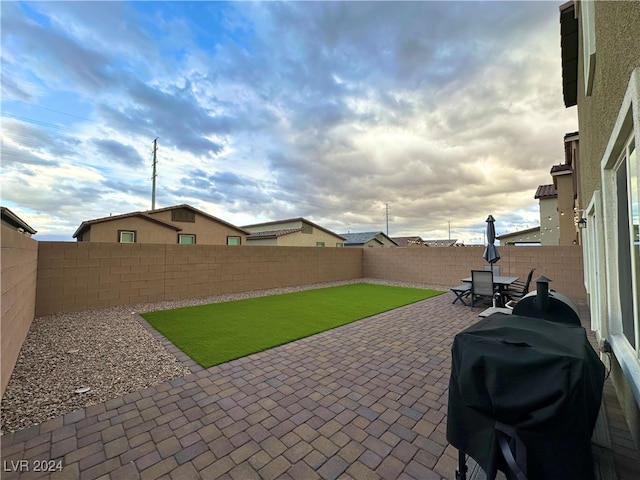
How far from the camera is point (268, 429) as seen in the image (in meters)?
2.33

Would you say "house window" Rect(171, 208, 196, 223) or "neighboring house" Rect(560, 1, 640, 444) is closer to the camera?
"neighboring house" Rect(560, 1, 640, 444)

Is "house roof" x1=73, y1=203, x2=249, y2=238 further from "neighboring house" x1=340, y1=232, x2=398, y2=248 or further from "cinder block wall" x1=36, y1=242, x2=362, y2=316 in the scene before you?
"neighboring house" x1=340, y1=232, x2=398, y2=248

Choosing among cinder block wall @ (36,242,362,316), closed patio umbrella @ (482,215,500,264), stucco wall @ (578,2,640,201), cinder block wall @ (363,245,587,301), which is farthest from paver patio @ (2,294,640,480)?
cinder block wall @ (363,245,587,301)

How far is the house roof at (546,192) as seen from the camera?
16359mm

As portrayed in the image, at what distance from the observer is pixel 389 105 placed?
9914mm

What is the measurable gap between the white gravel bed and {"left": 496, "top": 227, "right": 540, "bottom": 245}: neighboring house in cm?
2654

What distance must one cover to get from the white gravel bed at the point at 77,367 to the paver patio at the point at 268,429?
265mm

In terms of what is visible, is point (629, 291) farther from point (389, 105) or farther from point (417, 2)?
point (389, 105)

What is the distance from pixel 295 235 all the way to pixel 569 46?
20.3 metres

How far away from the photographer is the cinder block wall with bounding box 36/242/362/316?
20.4 feet

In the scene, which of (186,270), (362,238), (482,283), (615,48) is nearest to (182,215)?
(186,270)

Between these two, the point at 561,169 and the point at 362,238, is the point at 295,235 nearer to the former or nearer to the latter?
the point at 362,238

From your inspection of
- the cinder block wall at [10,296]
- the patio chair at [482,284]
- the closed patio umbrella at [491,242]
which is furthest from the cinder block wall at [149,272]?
the closed patio umbrella at [491,242]

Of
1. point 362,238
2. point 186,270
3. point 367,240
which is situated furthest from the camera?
point 362,238
